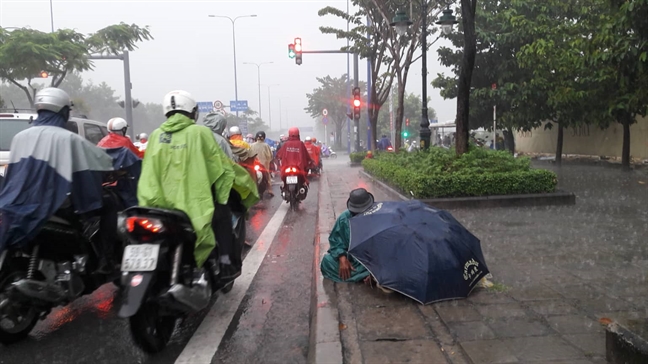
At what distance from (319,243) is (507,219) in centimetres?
322

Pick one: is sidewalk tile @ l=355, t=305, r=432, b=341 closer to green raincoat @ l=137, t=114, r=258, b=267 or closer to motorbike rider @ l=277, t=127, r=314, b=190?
green raincoat @ l=137, t=114, r=258, b=267

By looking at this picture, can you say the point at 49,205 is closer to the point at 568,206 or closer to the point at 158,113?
the point at 568,206

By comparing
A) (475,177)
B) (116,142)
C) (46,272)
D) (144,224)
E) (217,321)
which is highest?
(116,142)

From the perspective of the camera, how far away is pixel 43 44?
65.1ft

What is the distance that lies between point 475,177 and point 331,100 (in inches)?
2094

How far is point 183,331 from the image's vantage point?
4289 millimetres

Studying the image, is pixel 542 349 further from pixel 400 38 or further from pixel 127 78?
pixel 127 78

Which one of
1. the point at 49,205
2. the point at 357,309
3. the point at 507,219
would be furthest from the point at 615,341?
the point at 507,219

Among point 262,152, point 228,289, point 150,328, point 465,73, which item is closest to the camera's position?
point 150,328

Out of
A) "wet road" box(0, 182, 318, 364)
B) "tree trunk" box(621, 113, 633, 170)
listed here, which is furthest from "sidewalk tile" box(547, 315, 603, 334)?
"tree trunk" box(621, 113, 633, 170)

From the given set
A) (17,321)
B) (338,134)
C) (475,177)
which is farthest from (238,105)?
(17,321)

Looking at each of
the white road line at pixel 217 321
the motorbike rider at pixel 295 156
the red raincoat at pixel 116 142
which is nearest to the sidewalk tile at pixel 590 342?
the white road line at pixel 217 321

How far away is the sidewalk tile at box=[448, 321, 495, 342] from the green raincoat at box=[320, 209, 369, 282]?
114 cm

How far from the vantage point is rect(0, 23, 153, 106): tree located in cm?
1914
